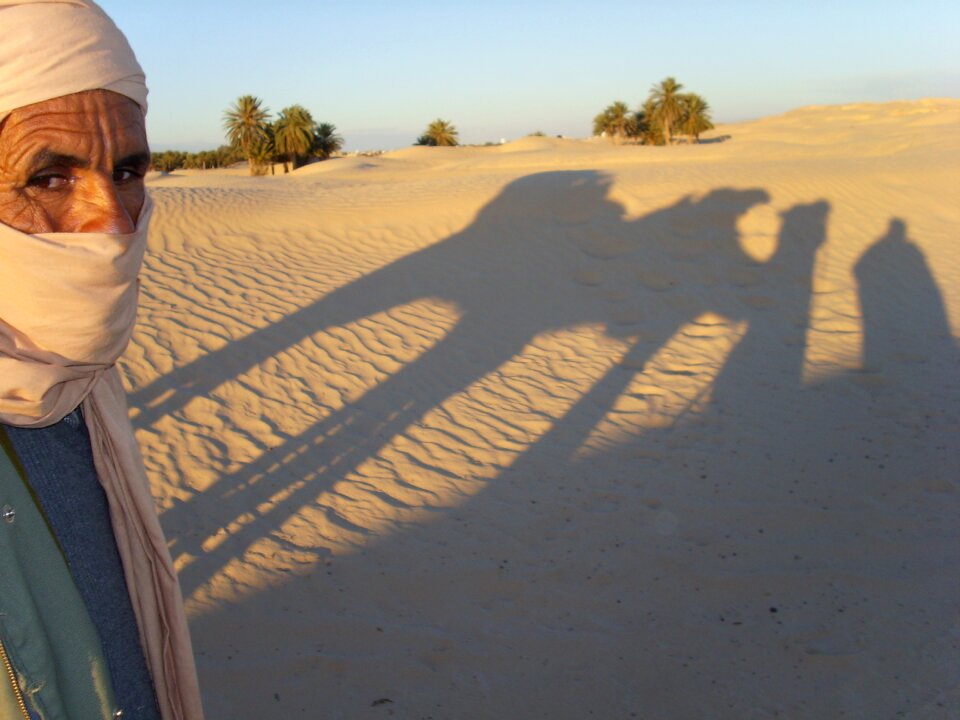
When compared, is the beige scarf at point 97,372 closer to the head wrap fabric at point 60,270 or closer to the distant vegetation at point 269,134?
the head wrap fabric at point 60,270

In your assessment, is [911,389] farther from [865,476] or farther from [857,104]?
[857,104]

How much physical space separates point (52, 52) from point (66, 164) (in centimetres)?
17

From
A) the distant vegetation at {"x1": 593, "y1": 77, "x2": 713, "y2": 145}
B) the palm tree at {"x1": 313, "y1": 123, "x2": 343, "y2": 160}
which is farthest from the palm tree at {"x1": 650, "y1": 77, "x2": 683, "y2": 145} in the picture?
the palm tree at {"x1": 313, "y1": 123, "x2": 343, "y2": 160}

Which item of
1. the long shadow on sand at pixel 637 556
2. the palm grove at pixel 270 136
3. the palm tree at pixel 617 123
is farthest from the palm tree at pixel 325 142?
the long shadow on sand at pixel 637 556

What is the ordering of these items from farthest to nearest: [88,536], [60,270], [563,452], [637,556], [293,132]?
[293,132], [563,452], [637,556], [88,536], [60,270]

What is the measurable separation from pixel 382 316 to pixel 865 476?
17.8 ft

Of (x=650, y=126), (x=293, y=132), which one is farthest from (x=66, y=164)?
(x=650, y=126)

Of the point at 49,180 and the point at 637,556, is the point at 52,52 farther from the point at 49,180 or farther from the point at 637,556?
the point at 637,556

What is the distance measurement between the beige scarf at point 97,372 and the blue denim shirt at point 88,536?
27 millimetres

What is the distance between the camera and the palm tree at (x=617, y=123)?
50.6 meters

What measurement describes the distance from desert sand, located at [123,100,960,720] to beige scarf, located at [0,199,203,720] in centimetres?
237

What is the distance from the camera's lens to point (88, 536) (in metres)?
1.40

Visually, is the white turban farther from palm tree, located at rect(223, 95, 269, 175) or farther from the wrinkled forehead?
palm tree, located at rect(223, 95, 269, 175)

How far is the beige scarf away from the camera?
48.6 inches
